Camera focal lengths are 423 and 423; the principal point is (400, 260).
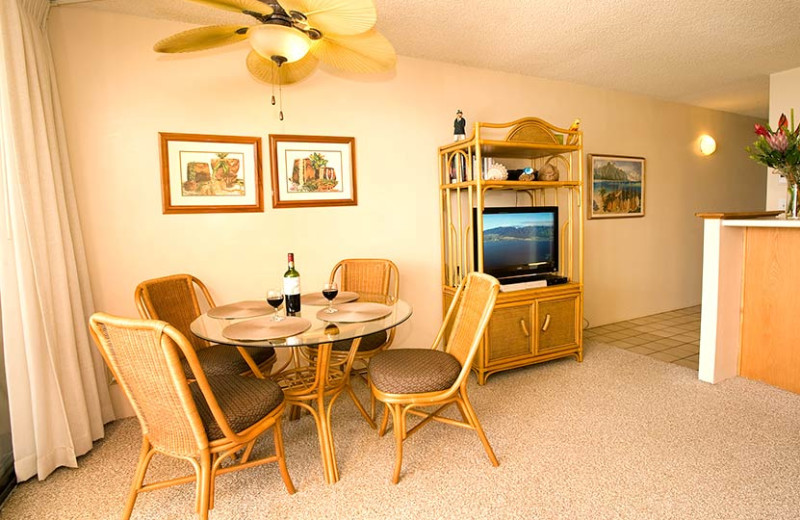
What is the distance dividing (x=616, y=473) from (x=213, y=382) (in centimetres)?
192

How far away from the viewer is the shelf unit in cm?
313

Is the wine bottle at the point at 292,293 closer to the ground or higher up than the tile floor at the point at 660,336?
higher up

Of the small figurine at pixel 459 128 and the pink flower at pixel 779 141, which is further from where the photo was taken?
the small figurine at pixel 459 128

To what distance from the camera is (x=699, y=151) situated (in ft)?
17.1

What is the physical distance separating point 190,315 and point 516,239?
2.44 meters

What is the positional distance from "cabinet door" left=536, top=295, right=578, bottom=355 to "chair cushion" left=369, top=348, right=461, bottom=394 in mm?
1392

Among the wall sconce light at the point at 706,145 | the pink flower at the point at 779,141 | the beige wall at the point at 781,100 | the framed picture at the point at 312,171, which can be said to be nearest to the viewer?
the pink flower at the point at 779,141

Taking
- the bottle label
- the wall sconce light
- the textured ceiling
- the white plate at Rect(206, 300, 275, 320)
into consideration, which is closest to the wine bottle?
the bottle label

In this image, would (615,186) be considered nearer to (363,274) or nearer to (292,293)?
(363,274)

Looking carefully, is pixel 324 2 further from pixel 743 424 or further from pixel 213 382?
pixel 743 424

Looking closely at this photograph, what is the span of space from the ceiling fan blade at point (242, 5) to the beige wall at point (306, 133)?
1.40 m

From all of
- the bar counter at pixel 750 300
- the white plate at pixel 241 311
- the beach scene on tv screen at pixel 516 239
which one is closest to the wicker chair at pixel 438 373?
the white plate at pixel 241 311

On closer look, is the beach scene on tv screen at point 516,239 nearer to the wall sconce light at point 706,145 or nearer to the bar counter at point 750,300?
the bar counter at point 750,300

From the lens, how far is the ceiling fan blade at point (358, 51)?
184cm
